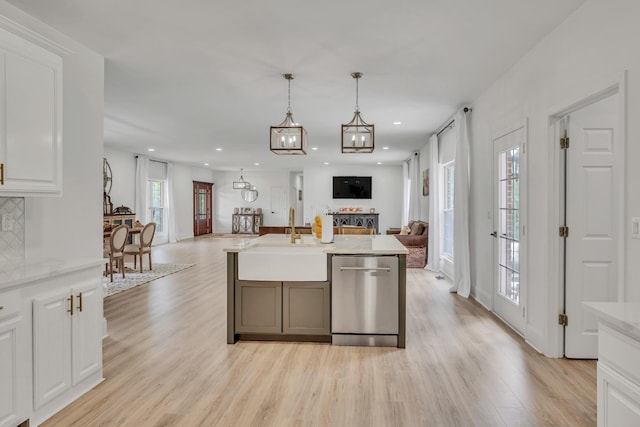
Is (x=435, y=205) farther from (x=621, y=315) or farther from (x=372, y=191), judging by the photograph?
(x=621, y=315)

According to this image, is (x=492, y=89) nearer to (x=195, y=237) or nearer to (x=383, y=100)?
(x=383, y=100)

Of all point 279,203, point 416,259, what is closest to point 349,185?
point 279,203

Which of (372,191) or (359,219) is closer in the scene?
(359,219)

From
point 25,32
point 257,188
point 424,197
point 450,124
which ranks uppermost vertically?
point 450,124

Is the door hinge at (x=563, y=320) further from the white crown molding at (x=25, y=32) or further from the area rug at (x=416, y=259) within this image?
the area rug at (x=416, y=259)

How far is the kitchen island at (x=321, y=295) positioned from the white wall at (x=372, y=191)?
948cm

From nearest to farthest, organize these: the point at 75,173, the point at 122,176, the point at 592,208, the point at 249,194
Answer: the point at 592,208 < the point at 75,173 < the point at 122,176 < the point at 249,194

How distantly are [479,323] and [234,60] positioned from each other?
375 cm

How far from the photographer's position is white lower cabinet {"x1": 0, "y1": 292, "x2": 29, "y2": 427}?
203cm

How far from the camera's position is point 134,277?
6.87m

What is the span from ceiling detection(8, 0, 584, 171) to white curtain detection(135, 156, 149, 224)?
15.7ft

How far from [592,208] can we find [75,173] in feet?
14.2

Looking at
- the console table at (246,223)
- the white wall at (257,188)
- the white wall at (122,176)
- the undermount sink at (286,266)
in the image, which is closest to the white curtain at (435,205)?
the undermount sink at (286,266)

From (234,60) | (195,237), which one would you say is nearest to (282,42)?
(234,60)
